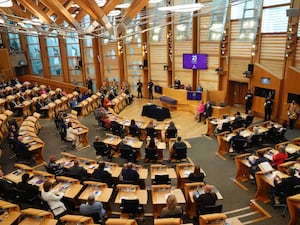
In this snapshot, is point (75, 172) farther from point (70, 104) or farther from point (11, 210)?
point (70, 104)

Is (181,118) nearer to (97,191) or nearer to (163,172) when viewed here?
(163,172)

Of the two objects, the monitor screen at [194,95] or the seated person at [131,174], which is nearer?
the seated person at [131,174]

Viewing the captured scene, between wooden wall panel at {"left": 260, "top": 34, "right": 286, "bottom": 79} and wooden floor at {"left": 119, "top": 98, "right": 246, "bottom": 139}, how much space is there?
137 inches

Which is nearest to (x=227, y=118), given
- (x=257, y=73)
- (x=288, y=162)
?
(x=257, y=73)

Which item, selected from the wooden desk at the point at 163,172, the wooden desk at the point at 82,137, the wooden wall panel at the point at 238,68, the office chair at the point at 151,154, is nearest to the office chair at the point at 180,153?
the office chair at the point at 151,154

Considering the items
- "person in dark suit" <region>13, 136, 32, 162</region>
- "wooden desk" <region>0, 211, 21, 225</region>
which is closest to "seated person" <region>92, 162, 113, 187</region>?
"wooden desk" <region>0, 211, 21, 225</region>

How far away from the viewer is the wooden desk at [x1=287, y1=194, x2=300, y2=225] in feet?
19.3

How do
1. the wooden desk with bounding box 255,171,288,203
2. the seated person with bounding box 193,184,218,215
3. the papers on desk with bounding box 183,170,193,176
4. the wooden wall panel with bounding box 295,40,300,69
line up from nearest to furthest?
the seated person with bounding box 193,184,218,215
the wooden desk with bounding box 255,171,288,203
the papers on desk with bounding box 183,170,193,176
the wooden wall panel with bounding box 295,40,300,69

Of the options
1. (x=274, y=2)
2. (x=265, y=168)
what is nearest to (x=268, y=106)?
(x=274, y=2)

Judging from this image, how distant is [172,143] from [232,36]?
8.62 m

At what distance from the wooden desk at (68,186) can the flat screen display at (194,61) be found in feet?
40.1

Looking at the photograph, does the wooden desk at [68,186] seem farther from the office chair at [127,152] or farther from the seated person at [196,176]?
the seated person at [196,176]

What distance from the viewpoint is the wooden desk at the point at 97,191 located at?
6.49 metres

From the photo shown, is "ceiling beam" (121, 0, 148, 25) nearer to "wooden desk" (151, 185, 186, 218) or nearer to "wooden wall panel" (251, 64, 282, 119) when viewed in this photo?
"wooden desk" (151, 185, 186, 218)
